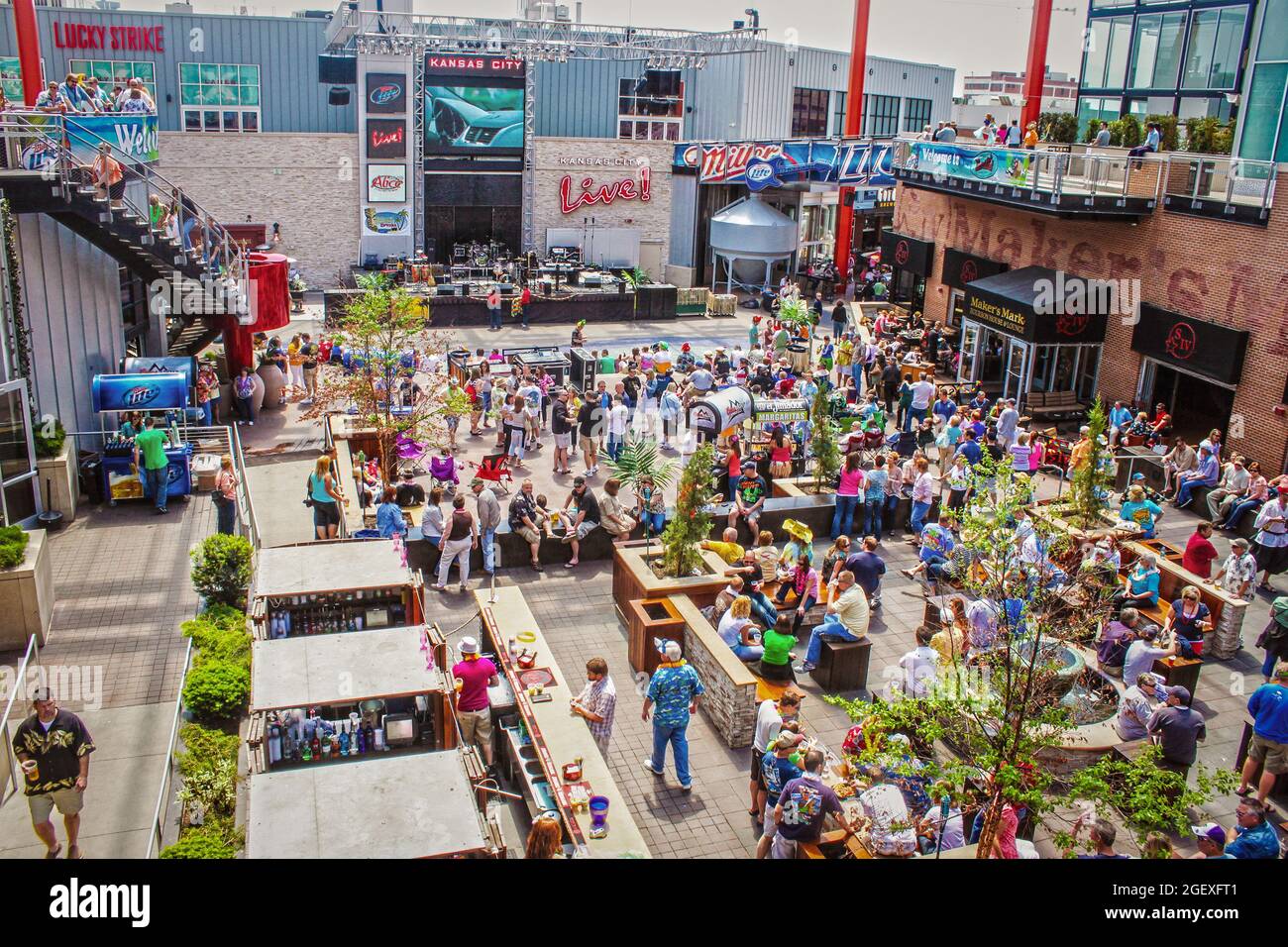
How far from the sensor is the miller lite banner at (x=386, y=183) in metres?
39.8

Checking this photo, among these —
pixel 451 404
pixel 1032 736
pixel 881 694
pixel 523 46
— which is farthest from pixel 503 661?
pixel 523 46

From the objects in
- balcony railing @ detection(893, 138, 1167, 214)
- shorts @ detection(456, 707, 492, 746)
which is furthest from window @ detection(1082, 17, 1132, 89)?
shorts @ detection(456, 707, 492, 746)

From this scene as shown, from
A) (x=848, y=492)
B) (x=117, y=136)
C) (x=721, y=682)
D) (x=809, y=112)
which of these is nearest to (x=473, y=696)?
(x=721, y=682)

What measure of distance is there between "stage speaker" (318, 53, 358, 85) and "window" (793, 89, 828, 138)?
18882 millimetres

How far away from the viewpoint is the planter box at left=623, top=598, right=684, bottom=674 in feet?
42.6

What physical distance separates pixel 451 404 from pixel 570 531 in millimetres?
3726

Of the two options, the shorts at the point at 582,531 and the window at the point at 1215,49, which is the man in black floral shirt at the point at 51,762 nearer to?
the shorts at the point at 582,531

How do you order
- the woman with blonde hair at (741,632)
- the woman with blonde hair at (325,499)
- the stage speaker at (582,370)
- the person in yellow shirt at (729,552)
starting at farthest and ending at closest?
the stage speaker at (582,370)
the woman with blonde hair at (325,499)
the person in yellow shirt at (729,552)
the woman with blonde hair at (741,632)

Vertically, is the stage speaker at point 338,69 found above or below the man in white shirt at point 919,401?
above

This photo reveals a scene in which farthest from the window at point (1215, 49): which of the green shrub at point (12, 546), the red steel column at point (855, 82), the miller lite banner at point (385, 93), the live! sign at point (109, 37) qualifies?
the live! sign at point (109, 37)

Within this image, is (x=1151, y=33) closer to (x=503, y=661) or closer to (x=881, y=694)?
(x=881, y=694)

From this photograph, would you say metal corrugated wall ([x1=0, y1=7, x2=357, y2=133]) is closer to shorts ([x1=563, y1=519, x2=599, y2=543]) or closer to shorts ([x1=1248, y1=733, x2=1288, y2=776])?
shorts ([x1=563, y1=519, x2=599, y2=543])

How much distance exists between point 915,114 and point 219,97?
3390cm

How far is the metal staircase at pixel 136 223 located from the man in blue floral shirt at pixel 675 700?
12.4m
